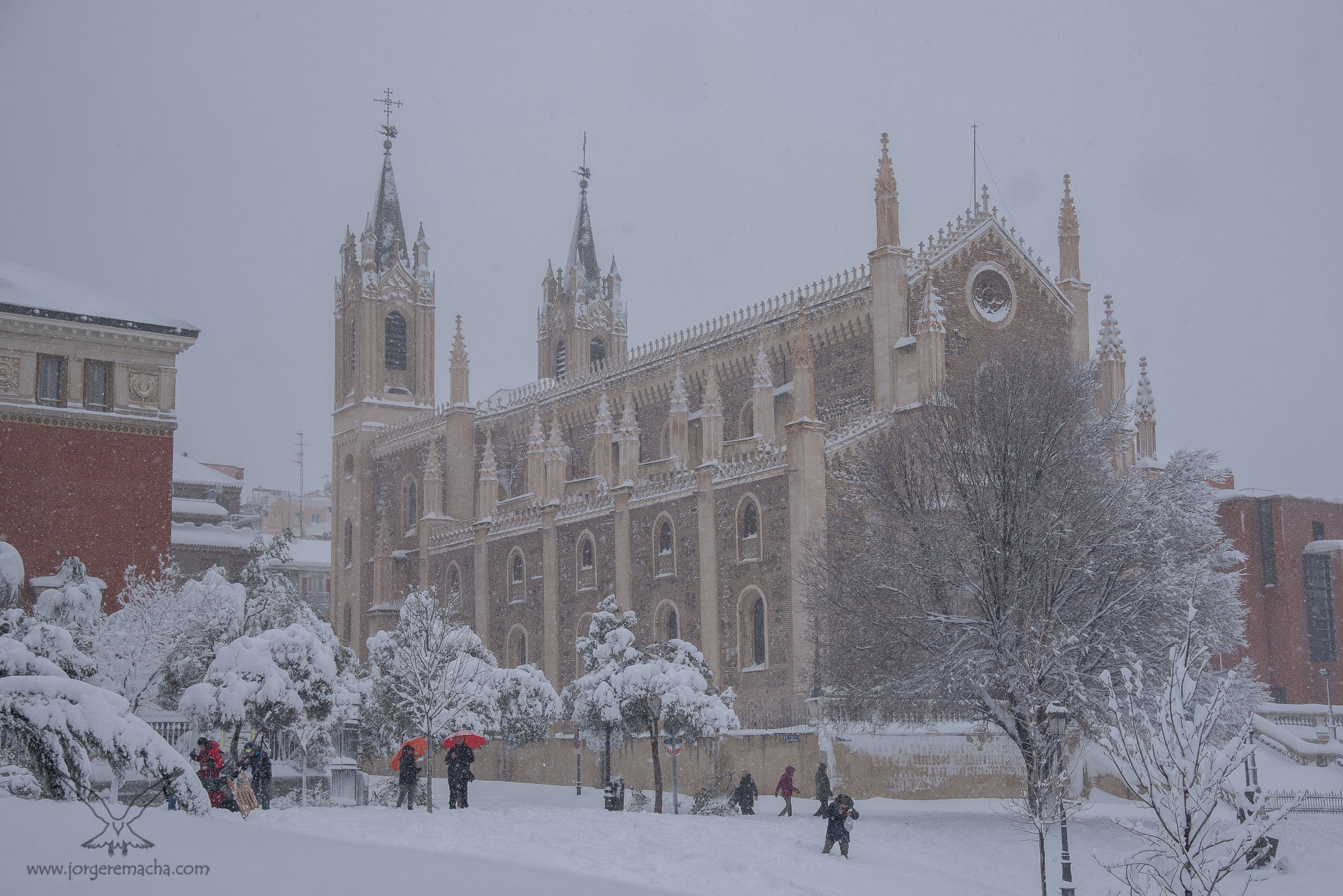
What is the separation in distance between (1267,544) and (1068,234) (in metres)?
14.7

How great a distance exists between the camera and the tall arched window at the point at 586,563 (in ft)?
147

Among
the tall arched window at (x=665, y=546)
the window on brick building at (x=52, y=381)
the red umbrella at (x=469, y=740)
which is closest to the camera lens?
the red umbrella at (x=469, y=740)

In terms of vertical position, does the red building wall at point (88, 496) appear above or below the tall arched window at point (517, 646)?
above

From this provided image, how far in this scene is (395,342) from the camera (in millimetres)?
62844

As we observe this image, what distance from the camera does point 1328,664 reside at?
47781mm

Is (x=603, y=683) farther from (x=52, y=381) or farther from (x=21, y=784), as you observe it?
(x=21, y=784)

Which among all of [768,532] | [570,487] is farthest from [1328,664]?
[570,487]

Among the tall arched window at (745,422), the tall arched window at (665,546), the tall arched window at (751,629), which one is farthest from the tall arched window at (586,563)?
the tall arched window at (751,629)

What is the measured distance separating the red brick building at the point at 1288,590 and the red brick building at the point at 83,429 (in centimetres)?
3659

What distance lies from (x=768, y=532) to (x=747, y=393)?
336 inches

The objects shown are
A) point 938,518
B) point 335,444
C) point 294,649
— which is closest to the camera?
point 294,649

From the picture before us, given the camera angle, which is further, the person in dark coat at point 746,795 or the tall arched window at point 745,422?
the tall arched window at point 745,422

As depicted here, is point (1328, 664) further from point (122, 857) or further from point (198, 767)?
point (122, 857)

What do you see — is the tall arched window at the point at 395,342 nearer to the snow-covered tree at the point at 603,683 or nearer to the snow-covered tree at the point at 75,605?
the snow-covered tree at the point at 603,683
